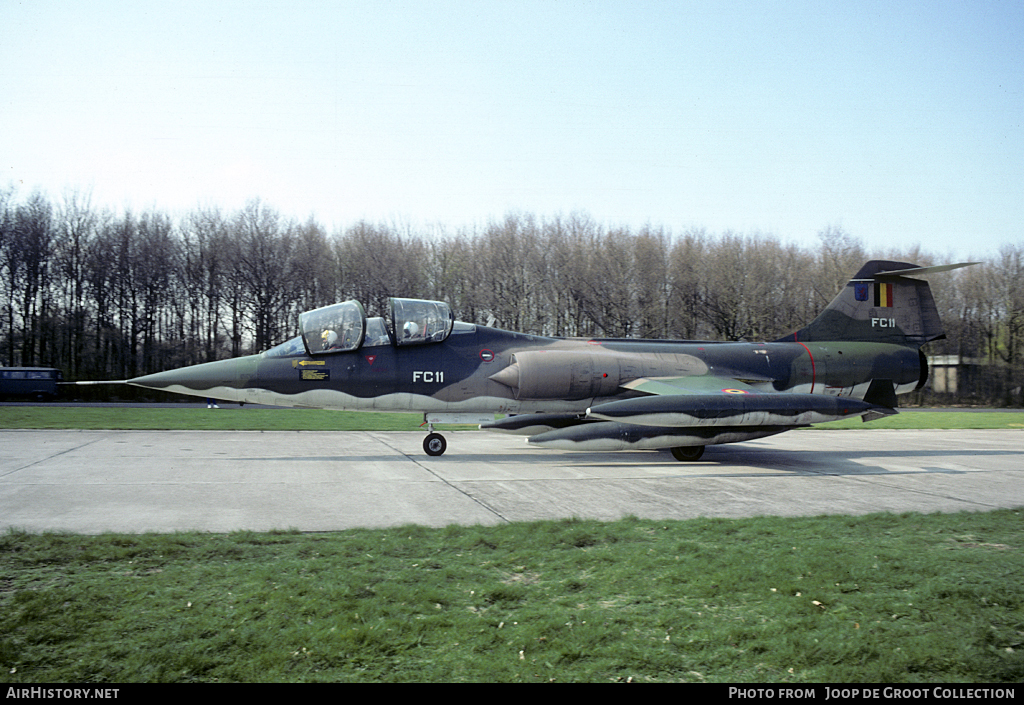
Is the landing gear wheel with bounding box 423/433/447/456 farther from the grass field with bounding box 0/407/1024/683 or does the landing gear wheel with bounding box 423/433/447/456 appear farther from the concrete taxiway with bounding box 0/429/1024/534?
the grass field with bounding box 0/407/1024/683

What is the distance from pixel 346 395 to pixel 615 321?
3283 centimetres

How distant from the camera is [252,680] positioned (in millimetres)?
3260

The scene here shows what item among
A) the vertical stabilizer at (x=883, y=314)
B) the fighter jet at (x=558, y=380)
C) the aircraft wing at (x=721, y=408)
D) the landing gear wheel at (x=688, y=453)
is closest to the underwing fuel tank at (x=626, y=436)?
the fighter jet at (x=558, y=380)

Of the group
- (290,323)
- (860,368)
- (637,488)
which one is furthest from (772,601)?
(290,323)

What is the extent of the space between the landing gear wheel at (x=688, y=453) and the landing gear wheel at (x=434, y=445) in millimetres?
4641

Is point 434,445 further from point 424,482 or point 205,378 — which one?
point 205,378

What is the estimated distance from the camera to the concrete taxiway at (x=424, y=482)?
7344 mm

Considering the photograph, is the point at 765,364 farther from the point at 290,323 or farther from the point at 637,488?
the point at 290,323

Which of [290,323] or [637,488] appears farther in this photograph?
[290,323]

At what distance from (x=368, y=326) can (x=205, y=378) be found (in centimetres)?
297

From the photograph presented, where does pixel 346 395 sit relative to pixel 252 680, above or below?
above

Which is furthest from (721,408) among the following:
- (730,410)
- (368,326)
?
(368,326)

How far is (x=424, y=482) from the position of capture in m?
9.67

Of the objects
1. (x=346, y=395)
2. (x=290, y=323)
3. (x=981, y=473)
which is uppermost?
(x=290, y=323)
